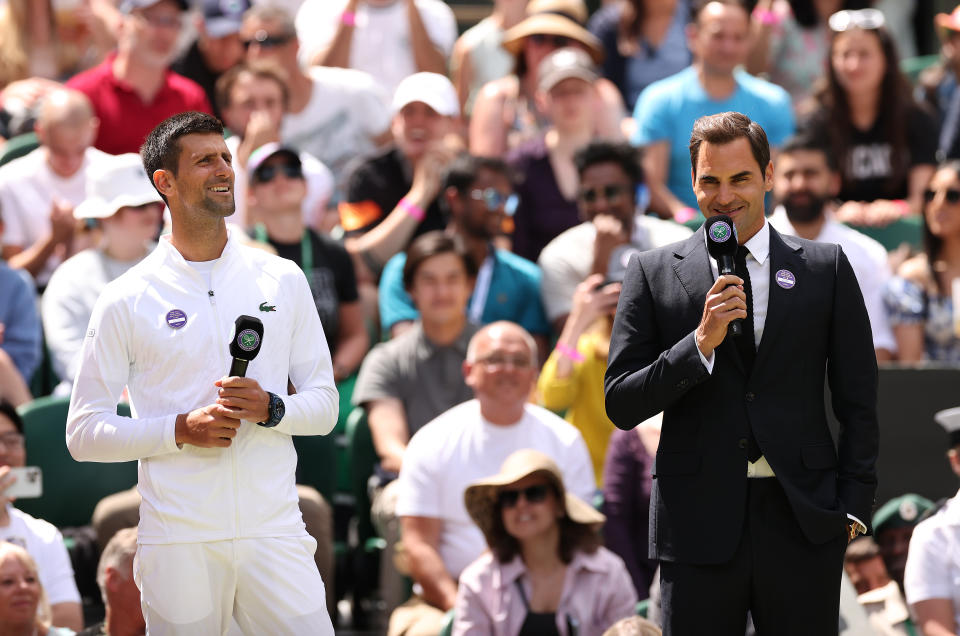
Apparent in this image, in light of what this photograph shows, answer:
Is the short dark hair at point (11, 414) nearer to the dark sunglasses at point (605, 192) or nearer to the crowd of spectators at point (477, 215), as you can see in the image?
the crowd of spectators at point (477, 215)

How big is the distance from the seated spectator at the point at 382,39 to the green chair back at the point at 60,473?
13.7ft

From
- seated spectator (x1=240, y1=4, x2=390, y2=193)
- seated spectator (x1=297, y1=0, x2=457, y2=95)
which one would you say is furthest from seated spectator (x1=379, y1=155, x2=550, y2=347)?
seated spectator (x1=297, y1=0, x2=457, y2=95)

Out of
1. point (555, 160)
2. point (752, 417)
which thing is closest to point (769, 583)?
point (752, 417)

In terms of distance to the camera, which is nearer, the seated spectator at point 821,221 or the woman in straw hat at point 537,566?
the woman in straw hat at point 537,566

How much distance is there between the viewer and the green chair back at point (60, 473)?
6676 mm

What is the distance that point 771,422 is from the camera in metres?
3.70

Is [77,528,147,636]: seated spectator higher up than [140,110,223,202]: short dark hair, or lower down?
lower down

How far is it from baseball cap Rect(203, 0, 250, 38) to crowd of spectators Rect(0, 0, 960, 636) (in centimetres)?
2

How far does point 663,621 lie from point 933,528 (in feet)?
6.19

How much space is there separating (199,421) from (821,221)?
15.6ft

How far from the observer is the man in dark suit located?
367 centimetres

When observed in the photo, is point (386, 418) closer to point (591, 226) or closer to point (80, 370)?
point (591, 226)

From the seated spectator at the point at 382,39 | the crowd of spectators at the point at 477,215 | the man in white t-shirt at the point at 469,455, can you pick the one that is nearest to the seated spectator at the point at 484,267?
the crowd of spectators at the point at 477,215

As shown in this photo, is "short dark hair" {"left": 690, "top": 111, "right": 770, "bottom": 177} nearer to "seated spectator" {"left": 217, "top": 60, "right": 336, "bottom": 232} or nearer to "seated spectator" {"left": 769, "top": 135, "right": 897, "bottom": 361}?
"seated spectator" {"left": 769, "top": 135, "right": 897, "bottom": 361}
